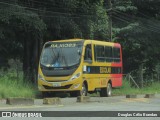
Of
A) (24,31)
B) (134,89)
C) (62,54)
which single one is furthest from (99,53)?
(134,89)

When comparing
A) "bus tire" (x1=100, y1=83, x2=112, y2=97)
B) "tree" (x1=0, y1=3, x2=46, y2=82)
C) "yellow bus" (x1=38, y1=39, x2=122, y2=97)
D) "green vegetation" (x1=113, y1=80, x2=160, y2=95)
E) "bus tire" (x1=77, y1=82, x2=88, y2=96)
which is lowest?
"green vegetation" (x1=113, y1=80, x2=160, y2=95)

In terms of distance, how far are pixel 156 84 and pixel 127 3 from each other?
27.5 feet

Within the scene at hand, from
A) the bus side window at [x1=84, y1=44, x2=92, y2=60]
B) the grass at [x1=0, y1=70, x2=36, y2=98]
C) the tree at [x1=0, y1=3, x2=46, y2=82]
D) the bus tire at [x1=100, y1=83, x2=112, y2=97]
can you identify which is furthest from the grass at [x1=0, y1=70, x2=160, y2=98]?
the bus tire at [x1=100, y1=83, x2=112, y2=97]

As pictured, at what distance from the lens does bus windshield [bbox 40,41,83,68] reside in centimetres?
2555

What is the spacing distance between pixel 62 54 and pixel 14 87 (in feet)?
11.6

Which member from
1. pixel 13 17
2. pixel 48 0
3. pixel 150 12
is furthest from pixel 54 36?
pixel 150 12

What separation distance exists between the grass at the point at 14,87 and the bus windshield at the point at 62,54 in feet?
5.32

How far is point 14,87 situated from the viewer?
940 inches

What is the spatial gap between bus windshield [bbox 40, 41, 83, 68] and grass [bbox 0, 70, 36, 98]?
5.32ft

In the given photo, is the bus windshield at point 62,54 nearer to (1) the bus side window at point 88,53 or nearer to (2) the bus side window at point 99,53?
(1) the bus side window at point 88,53

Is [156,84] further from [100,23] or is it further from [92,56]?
[92,56]

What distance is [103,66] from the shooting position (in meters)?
28.8

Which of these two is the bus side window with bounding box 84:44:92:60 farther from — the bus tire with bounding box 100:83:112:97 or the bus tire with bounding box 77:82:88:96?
the bus tire with bounding box 100:83:112:97

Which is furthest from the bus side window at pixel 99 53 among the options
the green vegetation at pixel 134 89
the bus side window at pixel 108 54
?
the green vegetation at pixel 134 89
